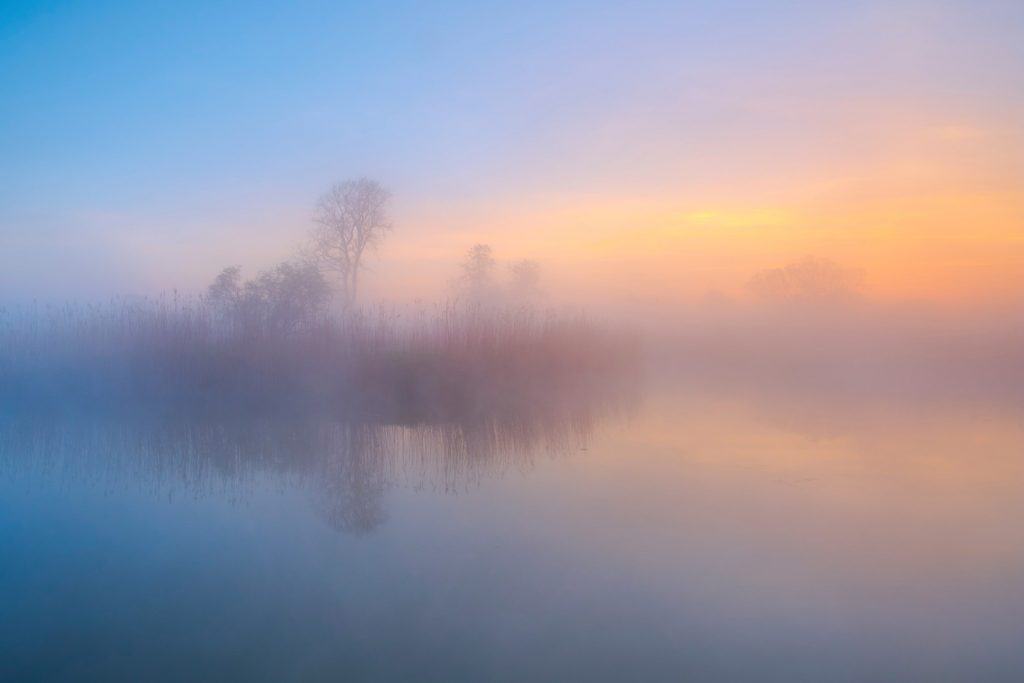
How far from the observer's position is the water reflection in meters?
4.60

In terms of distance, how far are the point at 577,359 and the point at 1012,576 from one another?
7907 millimetres

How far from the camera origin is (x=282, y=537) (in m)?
3.62

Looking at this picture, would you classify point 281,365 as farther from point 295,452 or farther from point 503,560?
point 503,560

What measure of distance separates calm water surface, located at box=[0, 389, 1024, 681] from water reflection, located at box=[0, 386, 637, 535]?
37 mm

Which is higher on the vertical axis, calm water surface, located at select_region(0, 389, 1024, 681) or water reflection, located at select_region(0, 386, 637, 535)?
water reflection, located at select_region(0, 386, 637, 535)

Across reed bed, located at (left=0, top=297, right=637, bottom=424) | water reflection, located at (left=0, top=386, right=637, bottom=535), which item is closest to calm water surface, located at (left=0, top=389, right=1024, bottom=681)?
water reflection, located at (left=0, top=386, right=637, bottom=535)

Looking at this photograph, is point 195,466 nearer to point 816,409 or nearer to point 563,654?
point 563,654

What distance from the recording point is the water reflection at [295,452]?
181 inches

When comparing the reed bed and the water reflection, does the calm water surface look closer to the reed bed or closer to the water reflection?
the water reflection

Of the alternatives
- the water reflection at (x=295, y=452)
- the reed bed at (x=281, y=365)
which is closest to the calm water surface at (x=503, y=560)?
the water reflection at (x=295, y=452)

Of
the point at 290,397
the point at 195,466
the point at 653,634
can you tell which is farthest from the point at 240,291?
the point at 653,634

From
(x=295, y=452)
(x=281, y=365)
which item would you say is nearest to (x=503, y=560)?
(x=295, y=452)

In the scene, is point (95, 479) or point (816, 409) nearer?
point (95, 479)

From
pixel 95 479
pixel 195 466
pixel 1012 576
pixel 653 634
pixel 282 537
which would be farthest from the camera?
pixel 195 466
